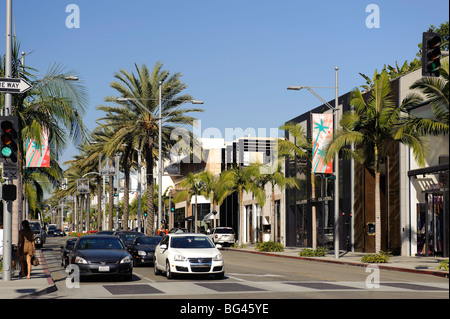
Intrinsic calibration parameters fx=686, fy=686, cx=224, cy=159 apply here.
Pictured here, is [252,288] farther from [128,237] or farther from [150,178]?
[150,178]

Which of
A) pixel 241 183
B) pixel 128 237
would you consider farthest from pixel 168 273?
pixel 241 183

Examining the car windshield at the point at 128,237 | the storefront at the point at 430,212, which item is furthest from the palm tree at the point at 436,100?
the car windshield at the point at 128,237

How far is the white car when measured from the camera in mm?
21641

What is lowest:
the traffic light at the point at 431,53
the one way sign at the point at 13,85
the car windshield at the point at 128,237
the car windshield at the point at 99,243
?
the car windshield at the point at 128,237

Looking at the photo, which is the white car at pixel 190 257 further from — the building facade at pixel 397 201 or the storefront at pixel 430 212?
the storefront at pixel 430 212

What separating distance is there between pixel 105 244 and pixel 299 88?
18.2 metres

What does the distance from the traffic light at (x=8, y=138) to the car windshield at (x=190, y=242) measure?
20.0 ft

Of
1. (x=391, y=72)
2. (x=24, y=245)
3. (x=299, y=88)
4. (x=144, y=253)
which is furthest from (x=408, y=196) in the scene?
(x=391, y=72)

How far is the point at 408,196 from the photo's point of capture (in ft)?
126

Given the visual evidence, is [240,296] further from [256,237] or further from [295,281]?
[256,237]

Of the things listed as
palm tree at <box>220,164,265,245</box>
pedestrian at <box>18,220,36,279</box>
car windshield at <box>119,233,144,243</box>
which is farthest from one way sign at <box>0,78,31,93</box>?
palm tree at <box>220,164,265,245</box>

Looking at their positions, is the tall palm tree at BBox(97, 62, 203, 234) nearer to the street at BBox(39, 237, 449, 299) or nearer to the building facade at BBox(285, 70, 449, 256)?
the building facade at BBox(285, 70, 449, 256)

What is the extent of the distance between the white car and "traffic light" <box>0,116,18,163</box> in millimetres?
5875

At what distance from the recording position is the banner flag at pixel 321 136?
129 ft
